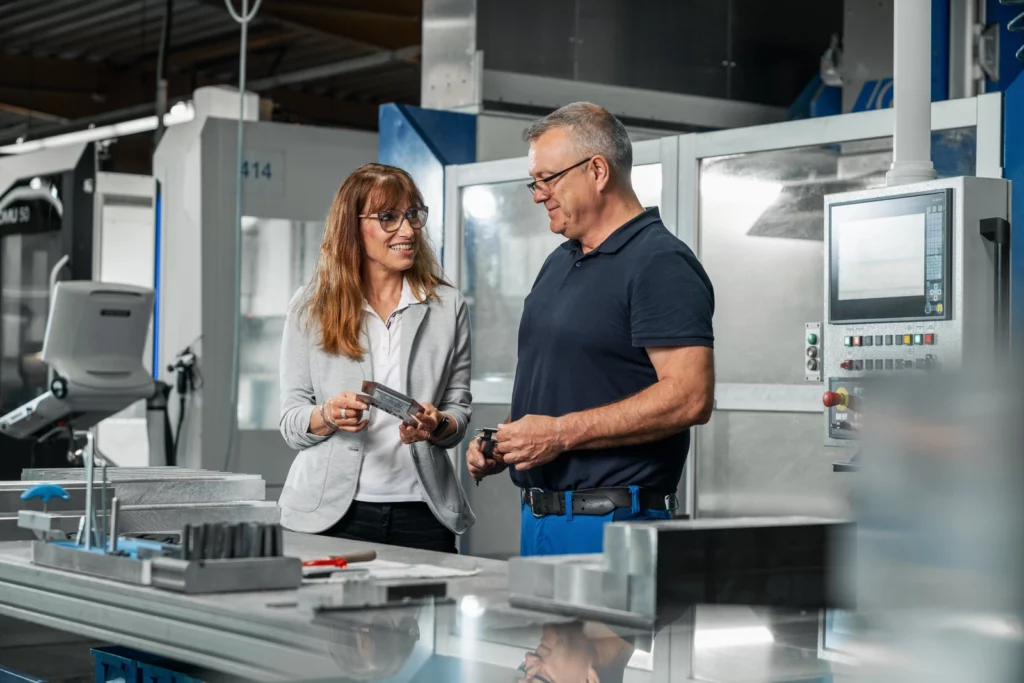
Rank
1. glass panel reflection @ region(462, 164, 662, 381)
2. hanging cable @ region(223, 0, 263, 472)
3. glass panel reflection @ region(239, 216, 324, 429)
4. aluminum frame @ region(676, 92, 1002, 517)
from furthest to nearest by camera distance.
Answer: glass panel reflection @ region(239, 216, 324, 429), glass panel reflection @ region(462, 164, 662, 381), hanging cable @ region(223, 0, 263, 472), aluminum frame @ region(676, 92, 1002, 517)

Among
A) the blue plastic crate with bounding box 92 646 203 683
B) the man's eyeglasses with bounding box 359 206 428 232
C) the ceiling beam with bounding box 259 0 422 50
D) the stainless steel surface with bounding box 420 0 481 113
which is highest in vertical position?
the ceiling beam with bounding box 259 0 422 50

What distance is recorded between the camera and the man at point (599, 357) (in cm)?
232

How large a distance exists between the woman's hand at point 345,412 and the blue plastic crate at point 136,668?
574 millimetres

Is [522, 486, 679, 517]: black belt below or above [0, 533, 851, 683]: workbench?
above

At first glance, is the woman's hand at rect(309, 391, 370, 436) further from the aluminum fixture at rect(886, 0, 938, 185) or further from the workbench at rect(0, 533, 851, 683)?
the aluminum fixture at rect(886, 0, 938, 185)

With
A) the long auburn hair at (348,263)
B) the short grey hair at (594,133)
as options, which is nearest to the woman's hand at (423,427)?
the long auburn hair at (348,263)

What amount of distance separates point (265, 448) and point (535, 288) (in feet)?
14.8

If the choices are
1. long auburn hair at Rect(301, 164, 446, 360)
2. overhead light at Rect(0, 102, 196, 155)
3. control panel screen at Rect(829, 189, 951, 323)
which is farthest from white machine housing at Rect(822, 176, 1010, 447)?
overhead light at Rect(0, 102, 196, 155)

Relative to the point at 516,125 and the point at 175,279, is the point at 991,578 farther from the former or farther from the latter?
the point at 175,279

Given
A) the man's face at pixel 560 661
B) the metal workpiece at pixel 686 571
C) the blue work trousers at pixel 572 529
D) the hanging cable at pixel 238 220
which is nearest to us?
the man's face at pixel 560 661

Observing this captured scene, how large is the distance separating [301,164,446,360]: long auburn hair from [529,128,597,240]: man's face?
1.27 ft

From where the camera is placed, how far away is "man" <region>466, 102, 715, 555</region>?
7.60 feet

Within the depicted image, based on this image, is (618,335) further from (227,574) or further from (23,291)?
(23,291)

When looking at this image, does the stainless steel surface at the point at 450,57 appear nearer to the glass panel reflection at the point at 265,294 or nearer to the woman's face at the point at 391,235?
the glass panel reflection at the point at 265,294
